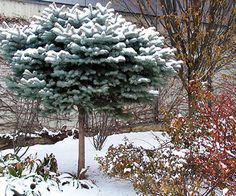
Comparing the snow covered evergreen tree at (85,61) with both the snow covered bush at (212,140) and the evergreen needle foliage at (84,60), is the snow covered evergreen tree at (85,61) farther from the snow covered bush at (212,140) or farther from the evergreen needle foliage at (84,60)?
the snow covered bush at (212,140)

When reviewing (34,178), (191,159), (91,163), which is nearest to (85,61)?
(34,178)

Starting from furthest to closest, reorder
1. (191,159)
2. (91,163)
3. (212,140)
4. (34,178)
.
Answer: (91,163), (34,178), (191,159), (212,140)

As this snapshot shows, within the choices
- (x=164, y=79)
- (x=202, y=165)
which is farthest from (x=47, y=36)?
(x=202, y=165)

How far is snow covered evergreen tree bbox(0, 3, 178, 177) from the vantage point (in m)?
5.65

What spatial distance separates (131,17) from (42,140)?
427 cm

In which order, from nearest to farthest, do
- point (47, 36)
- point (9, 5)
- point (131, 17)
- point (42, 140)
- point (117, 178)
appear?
1. point (47, 36)
2. point (117, 178)
3. point (42, 140)
4. point (9, 5)
5. point (131, 17)

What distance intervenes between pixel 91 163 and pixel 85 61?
2.23 meters

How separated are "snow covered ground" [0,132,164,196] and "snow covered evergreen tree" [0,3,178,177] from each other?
1133mm

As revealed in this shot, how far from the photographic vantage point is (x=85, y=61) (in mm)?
5625

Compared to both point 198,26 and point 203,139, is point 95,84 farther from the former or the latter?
point 198,26

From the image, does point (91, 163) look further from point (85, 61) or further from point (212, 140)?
point (212, 140)

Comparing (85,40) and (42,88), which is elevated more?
(85,40)

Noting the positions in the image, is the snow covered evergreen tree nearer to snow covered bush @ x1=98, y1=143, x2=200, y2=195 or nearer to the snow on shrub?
snow covered bush @ x1=98, y1=143, x2=200, y2=195

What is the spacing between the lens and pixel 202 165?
5.31 meters
